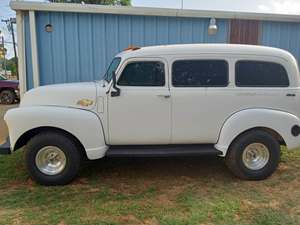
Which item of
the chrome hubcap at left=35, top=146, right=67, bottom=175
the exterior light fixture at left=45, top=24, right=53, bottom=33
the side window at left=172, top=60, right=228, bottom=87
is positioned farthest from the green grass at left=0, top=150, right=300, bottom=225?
the exterior light fixture at left=45, top=24, right=53, bottom=33

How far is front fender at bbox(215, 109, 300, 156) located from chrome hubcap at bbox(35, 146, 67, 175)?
94.2 inches

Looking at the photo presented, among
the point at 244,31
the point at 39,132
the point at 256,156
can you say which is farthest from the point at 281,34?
the point at 39,132

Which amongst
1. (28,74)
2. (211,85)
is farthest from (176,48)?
(28,74)

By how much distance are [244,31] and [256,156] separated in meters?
4.03

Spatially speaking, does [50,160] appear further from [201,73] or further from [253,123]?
[253,123]

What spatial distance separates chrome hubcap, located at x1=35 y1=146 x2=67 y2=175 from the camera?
4.14 metres

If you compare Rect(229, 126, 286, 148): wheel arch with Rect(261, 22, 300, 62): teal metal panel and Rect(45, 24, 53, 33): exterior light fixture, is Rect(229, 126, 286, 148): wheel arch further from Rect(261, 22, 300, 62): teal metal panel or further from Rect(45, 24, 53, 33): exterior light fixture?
Rect(45, 24, 53, 33): exterior light fixture

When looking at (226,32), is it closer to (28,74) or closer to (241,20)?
(241,20)

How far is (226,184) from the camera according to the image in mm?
4305

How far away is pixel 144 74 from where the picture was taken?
4293mm

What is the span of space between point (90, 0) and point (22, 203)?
22686 mm

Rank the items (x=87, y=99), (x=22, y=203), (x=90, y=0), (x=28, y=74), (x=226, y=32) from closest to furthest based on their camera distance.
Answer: (x=22, y=203), (x=87, y=99), (x=28, y=74), (x=226, y=32), (x=90, y=0)

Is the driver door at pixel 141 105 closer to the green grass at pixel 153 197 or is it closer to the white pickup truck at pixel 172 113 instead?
the white pickup truck at pixel 172 113

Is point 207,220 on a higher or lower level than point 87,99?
lower
